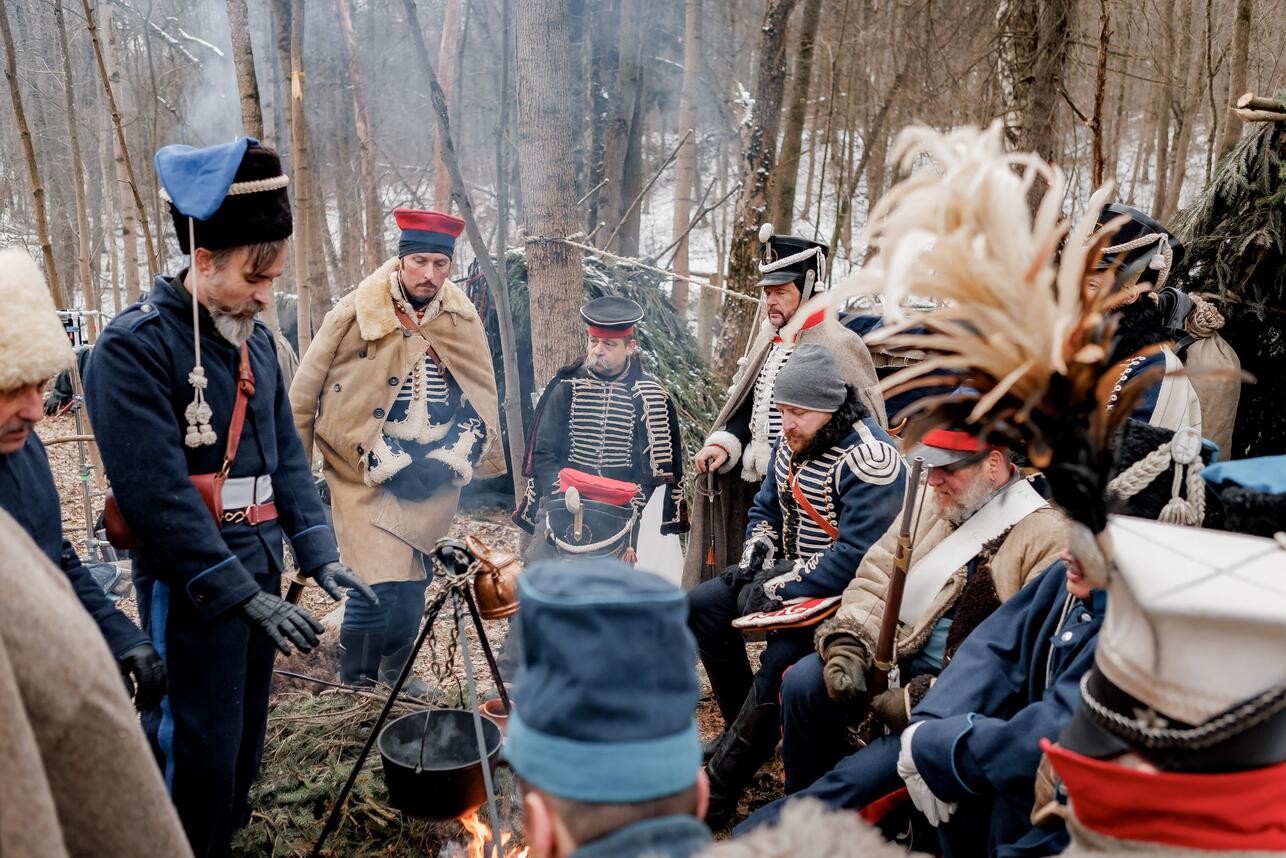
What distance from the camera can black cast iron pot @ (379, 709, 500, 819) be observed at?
9.59 feet

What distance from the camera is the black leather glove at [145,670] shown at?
2.56 meters

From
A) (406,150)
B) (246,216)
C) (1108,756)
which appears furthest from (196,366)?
(406,150)

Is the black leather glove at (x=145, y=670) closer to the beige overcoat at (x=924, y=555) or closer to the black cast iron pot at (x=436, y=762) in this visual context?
the black cast iron pot at (x=436, y=762)

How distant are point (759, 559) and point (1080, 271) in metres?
3.08

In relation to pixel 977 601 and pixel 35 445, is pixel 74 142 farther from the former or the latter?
pixel 977 601

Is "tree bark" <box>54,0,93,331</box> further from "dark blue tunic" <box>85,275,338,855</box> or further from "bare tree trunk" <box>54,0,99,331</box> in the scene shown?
"dark blue tunic" <box>85,275,338,855</box>

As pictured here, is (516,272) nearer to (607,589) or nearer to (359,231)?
(607,589)

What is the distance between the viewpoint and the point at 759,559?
14.1 ft

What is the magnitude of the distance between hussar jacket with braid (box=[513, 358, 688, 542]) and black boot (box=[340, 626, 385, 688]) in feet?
4.25

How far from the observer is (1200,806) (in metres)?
1.38

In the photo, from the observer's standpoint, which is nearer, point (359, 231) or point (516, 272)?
point (516, 272)

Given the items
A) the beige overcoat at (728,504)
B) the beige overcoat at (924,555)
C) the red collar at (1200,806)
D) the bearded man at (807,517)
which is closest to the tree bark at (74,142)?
the beige overcoat at (728,504)

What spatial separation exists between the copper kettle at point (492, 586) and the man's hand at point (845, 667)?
1170 millimetres

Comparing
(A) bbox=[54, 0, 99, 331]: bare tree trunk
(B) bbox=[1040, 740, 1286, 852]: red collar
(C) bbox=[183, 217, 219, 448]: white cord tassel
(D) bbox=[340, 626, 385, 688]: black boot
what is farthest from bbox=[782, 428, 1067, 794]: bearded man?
(A) bbox=[54, 0, 99, 331]: bare tree trunk
